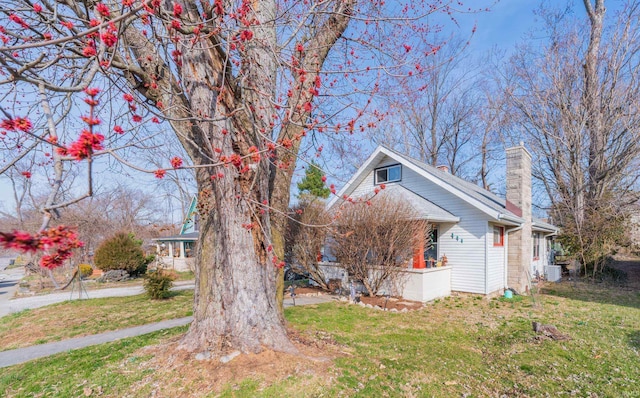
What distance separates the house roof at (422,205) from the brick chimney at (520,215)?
2.80m

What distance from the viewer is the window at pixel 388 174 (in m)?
12.8

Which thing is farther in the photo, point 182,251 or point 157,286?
point 182,251

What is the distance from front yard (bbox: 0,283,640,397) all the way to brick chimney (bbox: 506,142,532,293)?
4456mm

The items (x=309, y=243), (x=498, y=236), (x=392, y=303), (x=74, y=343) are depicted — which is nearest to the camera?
(x=74, y=343)

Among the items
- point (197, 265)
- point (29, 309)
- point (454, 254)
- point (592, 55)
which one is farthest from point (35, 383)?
point (592, 55)

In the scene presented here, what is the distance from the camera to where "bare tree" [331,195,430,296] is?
29.8ft

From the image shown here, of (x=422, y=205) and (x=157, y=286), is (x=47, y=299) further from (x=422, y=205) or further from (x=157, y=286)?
(x=422, y=205)

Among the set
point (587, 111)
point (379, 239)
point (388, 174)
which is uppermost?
point (587, 111)

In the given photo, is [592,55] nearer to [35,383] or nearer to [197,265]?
[197,265]

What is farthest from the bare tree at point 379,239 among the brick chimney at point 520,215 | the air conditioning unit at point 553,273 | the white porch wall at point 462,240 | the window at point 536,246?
the air conditioning unit at point 553,273

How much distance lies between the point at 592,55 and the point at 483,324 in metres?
16.7

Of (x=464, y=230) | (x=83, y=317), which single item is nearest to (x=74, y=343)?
(x=83, y=317)

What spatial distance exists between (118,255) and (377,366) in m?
15.9

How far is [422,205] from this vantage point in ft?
35.1
